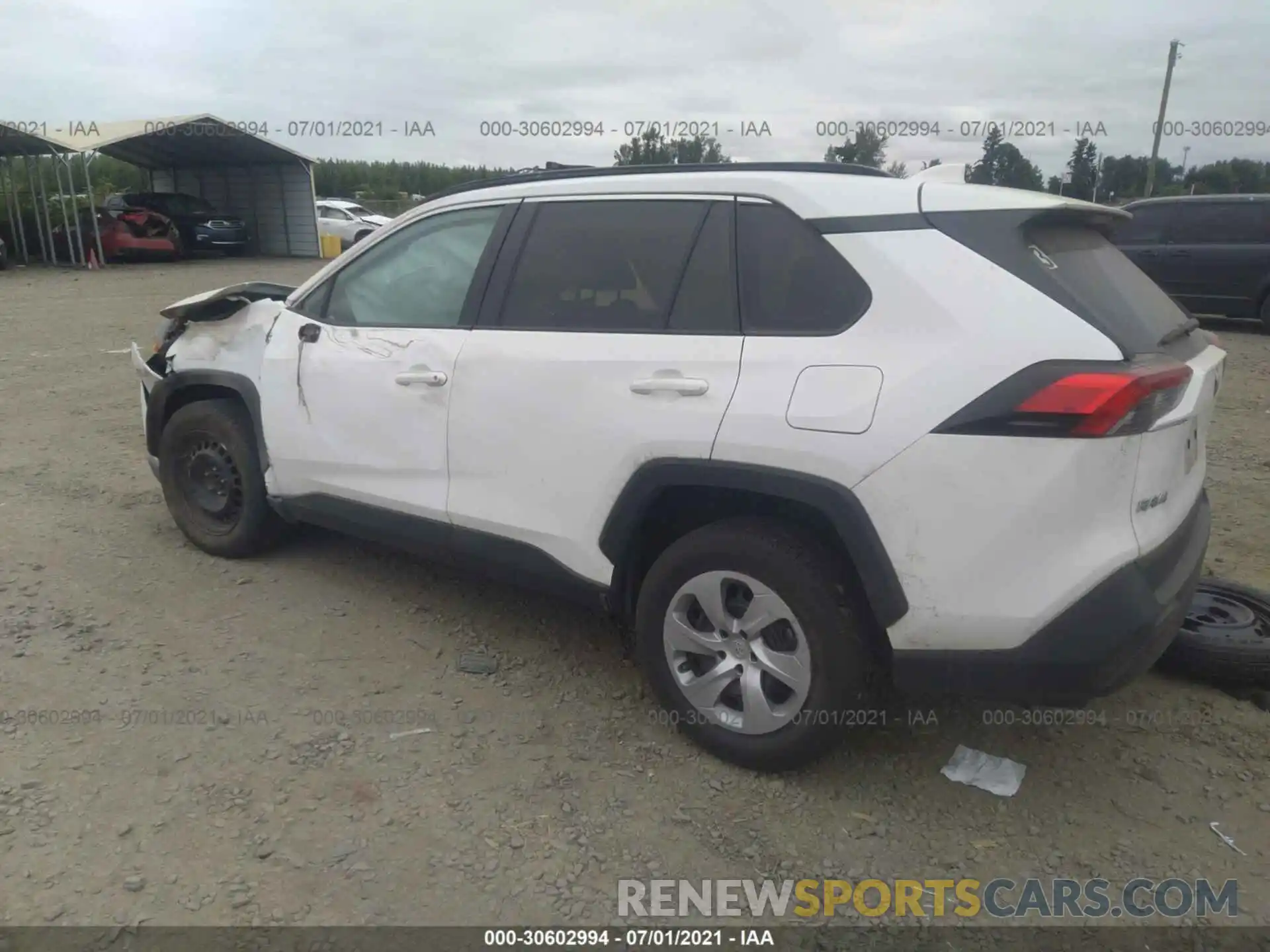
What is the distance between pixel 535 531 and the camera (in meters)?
3.25

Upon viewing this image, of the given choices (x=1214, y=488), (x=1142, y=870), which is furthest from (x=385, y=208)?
(x=1142, y=870)

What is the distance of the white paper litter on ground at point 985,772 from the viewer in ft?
9.65

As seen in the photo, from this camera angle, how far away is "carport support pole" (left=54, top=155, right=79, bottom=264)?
2053 centimetres

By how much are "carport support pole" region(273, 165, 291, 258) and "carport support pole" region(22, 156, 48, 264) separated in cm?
582

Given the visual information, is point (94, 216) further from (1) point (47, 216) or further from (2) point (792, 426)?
(2) point (792, 426)

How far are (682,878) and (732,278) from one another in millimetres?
1737

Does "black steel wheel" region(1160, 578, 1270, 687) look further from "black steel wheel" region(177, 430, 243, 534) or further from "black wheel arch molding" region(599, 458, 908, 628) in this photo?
"black steel wheel" region(177, 430, 243, 534)

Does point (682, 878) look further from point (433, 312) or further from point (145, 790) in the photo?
point (433, 312)

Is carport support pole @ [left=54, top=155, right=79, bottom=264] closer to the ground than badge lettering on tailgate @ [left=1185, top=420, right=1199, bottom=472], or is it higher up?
higher up

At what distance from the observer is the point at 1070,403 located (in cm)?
232

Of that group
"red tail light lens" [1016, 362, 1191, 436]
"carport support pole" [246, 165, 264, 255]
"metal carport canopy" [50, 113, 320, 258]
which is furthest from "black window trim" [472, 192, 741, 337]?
"carport support pole" [246, 165, 264, 255]

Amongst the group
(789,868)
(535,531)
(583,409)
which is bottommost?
(789,868)

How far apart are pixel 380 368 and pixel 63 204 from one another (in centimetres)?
2132

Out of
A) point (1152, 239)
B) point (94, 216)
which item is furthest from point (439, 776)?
point (94, 216)
